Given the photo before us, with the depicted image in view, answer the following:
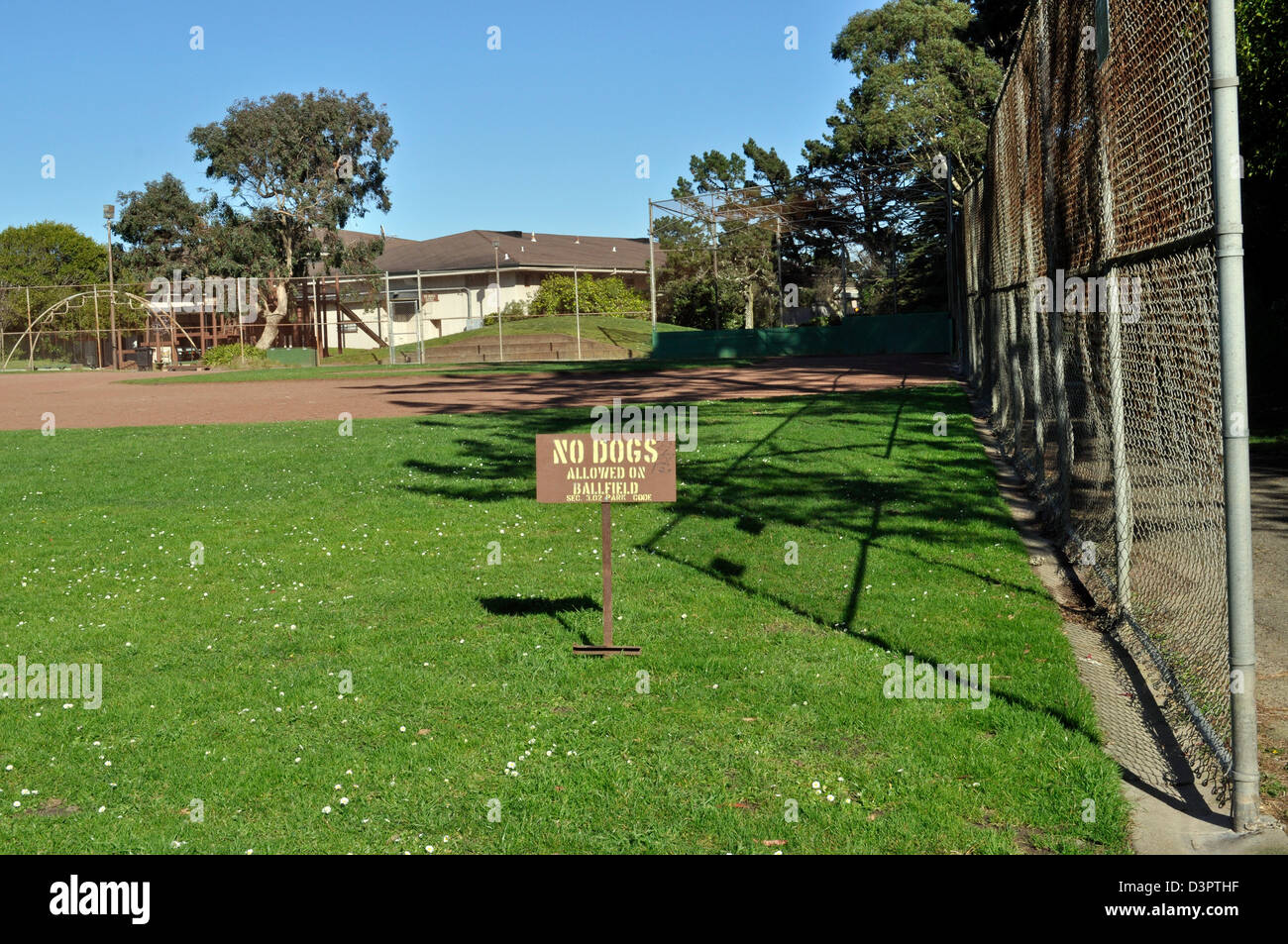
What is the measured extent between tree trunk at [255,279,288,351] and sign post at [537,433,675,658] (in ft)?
172

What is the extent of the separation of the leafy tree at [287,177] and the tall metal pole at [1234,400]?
2142 inches

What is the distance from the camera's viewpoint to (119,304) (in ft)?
203

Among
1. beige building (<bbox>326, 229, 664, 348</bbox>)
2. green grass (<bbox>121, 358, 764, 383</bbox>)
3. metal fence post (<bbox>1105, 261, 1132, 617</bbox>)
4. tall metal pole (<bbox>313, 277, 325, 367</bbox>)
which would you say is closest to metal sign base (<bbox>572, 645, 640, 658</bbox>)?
metal fence post (<bbox>1105, 261, 1132, 617</bbox>)

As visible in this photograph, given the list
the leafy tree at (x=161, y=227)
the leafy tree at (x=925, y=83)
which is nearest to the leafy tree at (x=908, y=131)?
the leafy tree at (x=925, y=83)

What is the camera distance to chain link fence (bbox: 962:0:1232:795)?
17.0ft

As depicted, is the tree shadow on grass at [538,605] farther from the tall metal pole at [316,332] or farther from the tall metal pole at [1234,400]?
the tall metal pole at [316,332]

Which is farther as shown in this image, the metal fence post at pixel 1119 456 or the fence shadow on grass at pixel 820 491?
the fence shadow on grass at pixel 820 491

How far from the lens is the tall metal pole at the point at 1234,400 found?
13.2 feet

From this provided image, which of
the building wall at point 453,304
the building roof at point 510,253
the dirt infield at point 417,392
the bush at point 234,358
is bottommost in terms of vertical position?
the dirt infield at point 417,392

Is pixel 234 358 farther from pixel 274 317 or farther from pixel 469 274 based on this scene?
pixel 469 274

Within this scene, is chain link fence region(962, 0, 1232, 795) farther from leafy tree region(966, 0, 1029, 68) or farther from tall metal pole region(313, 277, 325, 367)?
tall metal pole region(313, 277, 325, 367)

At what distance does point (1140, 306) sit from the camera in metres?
6.98

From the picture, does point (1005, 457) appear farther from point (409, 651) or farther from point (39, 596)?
point (39, 596)

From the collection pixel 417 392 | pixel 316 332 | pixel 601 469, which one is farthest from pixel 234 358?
pixel 601 469
